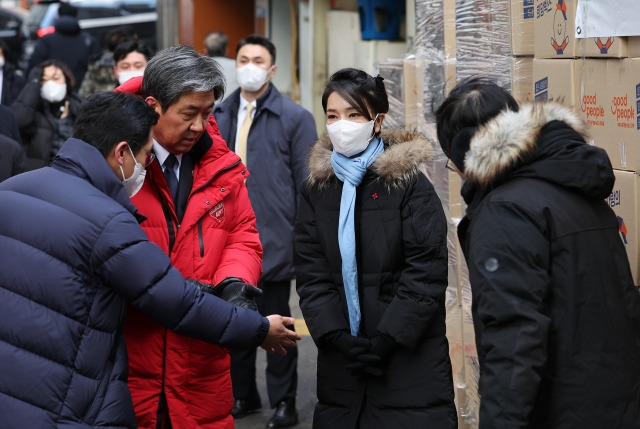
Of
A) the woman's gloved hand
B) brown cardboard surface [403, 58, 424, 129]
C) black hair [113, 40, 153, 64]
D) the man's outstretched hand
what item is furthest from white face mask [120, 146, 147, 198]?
black hair [113, 40, 153, 64]

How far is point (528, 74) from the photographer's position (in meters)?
4.64

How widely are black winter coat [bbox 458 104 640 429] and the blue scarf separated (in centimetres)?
99

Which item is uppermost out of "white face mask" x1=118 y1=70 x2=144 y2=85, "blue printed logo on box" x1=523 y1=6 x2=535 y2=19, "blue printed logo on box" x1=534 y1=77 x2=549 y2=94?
"blue printed logo on box" x1=523 y1=6 x2=535 y2=19

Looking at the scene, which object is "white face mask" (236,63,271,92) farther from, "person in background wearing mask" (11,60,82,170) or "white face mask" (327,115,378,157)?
"white face mask" (327,115,378,157)

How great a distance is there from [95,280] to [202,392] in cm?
76

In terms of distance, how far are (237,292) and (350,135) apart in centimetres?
81

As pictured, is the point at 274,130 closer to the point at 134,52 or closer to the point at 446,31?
the point at 446,31

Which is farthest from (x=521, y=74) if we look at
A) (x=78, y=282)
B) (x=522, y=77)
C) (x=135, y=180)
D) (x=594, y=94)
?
(x=78, y=282)

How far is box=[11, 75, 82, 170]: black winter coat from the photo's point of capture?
293 inches

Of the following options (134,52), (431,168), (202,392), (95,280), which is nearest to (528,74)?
(431,168)

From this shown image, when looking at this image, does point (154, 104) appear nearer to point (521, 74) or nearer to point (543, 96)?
point (543, 96)

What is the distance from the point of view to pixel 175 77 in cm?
363

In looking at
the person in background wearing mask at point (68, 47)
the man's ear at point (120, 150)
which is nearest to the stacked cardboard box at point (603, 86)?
the man's ear at point (120, 150)

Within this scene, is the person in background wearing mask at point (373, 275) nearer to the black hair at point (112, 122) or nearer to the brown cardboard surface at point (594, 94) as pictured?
the brown cardboard surface at point (594, 94)
